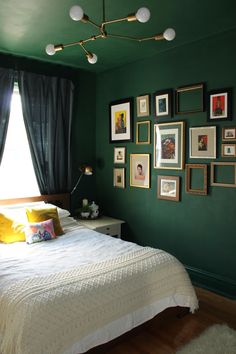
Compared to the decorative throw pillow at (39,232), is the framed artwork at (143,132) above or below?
above

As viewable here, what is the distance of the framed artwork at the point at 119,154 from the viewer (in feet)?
14.1

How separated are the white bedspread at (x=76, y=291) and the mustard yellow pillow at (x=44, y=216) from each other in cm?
35

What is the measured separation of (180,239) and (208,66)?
6.30 feet

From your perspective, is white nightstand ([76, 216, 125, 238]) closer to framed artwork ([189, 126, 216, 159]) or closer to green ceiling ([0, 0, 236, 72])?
framed artwork ([189, 126, 216, 159])

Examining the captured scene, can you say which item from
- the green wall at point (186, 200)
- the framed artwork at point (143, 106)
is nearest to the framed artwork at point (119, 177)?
the green wall at point (186, 200)

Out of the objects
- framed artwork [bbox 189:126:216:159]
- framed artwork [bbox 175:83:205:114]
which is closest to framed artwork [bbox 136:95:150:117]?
framed artwork [bbox 175:83:205:114]

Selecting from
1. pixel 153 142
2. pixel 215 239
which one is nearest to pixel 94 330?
pixel 215 239

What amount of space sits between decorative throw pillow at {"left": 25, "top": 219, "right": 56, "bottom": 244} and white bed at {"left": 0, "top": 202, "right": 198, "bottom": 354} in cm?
10

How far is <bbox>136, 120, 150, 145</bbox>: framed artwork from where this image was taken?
3908 millimetres

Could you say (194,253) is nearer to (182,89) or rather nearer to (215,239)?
(215,239)

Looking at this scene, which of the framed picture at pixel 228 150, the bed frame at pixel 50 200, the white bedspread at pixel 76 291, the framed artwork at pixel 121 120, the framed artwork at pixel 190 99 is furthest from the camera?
the framed artwork at pixel 121 120

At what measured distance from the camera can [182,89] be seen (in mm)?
3469

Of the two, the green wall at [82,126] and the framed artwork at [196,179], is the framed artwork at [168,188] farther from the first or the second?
the green wall at [82,126]

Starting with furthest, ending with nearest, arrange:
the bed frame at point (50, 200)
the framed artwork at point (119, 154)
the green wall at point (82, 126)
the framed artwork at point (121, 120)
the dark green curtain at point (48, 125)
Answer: the green wall at point (82, 126) < the framed artwork at point (119, 154) < the framed artwork at point (121, 120) < the dark green curtain at point (48, 125) < the bed frame at point (50, 200)
